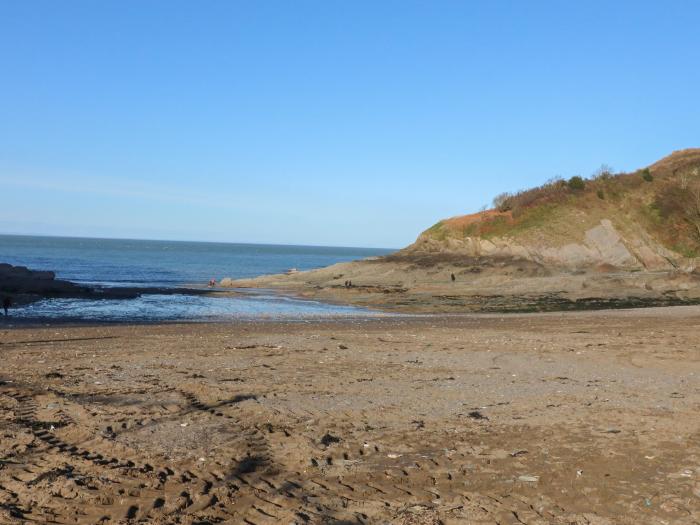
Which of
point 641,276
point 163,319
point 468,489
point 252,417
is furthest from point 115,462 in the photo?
point 641,276

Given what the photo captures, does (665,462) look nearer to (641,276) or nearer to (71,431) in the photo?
(71,431)

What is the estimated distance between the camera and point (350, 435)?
7.78 m

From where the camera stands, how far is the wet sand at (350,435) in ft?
18.4

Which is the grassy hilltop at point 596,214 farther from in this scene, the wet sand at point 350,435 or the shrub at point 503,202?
the wet sand at point 350,435

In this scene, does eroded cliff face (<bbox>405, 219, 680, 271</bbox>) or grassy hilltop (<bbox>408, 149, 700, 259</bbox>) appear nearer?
eroded cliff face (<bbox>405, 219, 680, 271</bbox>)

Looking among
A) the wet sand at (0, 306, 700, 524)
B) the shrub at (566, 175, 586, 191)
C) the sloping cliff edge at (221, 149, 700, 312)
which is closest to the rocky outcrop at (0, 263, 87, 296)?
the sloping cliff edge at (221, 149, 700, 312)

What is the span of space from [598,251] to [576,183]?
915cm

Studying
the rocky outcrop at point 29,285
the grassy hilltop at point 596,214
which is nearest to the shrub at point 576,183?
the grassy hilltop at point 596,214

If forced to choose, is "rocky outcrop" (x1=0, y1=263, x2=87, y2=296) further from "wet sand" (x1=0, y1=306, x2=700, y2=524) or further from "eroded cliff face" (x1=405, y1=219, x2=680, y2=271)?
"eroded cliff face" (x1=405, y1=219, x2=680, y2=271)

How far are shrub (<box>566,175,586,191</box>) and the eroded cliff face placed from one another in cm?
543

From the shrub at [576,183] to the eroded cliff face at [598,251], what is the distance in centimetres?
543

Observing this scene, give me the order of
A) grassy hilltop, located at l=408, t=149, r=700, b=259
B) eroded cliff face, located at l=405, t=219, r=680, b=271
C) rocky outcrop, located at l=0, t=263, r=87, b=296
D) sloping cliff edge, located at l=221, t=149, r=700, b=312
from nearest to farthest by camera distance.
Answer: rocky outcrop, located at l=0, t=263, r=87, b=296 → sloping cliff edge, located at l=221, t=149, r=700, b=312 → eroded cliff face, located at l=405, t=219, r=680, b=271 → grassy hilltop, located at l=408, t=149, r=700, b=259

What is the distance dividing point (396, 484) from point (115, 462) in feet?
9.37

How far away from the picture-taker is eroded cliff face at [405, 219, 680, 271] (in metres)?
46.4
